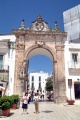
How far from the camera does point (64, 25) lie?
25844 millimetres

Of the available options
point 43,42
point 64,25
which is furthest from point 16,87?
point 64,25

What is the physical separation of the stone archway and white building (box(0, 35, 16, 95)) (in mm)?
493

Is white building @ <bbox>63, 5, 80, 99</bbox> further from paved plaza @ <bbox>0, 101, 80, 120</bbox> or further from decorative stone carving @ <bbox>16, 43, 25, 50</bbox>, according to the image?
paved plaza @ <bbox>0, 101, 80, 120</bbox>

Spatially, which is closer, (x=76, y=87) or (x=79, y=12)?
(x=76, y=87)

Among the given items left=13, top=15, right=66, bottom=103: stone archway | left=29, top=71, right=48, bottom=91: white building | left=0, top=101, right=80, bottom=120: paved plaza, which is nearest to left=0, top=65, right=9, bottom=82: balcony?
left=13, top=15, right=66, bottom=103: stone archway

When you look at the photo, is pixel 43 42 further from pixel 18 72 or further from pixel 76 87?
pixel 76 87

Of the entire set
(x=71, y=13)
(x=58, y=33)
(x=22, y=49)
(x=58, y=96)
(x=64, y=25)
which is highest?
(x=71, y=13)

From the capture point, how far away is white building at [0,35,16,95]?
18.9 metres

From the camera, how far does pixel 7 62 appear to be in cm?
1961

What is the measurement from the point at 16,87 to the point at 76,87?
840 cm

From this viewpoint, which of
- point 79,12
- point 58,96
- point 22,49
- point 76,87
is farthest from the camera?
point 79,12

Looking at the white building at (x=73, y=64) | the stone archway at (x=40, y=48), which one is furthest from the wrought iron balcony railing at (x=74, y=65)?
the stone archway at (x=40, y=48)

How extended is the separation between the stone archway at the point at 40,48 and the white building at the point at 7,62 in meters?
0.49

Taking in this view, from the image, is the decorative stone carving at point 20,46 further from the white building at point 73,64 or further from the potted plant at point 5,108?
the potted plant at point 5,108
